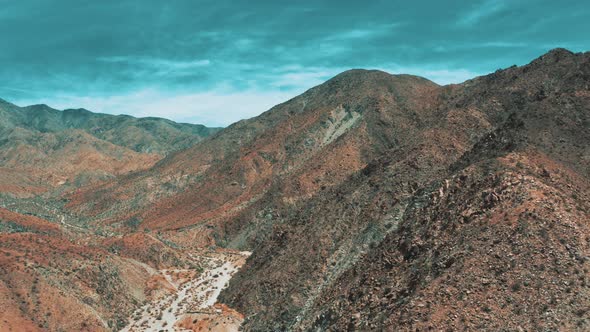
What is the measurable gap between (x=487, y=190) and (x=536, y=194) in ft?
8.61

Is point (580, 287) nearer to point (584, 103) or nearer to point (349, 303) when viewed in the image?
point (349, 303)

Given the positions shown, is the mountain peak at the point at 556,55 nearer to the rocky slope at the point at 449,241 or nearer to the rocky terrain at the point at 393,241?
the rocky terrain at the point at 393,241

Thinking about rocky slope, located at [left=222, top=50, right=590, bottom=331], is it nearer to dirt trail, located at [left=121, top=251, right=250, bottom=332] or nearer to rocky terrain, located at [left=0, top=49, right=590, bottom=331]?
rocky terrain, located at [left=0, top=49, right=590, bottom=331]

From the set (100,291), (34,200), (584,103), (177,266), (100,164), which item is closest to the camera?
(584,103)

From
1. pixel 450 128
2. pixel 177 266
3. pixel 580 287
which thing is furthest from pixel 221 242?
pixel 580 287

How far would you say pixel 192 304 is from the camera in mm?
47250

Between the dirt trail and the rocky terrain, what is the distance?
253 mm

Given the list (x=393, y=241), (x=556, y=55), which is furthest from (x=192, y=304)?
(x=556, y=55)

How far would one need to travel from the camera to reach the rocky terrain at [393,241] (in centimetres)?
2252

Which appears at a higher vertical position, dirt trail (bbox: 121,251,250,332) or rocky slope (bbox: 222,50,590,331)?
rocky slope (bbox: 222,50,590,331)

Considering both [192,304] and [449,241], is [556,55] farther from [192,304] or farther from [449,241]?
[192,304]

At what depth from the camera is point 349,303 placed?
29.0 metres

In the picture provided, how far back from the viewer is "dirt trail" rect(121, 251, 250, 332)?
4038 centimetres

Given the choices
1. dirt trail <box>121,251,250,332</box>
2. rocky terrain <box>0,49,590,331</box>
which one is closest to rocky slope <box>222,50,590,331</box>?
rocky terrain <box>0,49,590,331</box>
